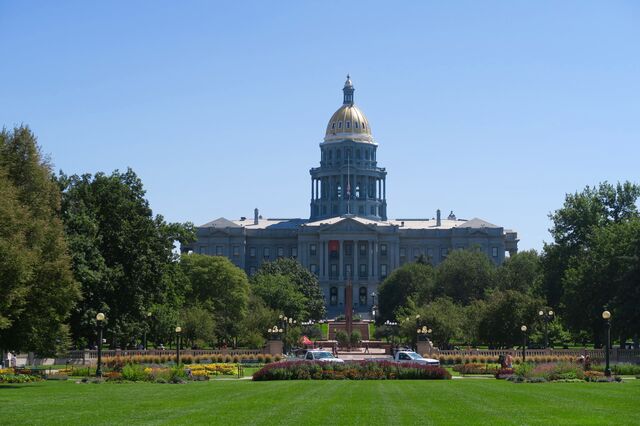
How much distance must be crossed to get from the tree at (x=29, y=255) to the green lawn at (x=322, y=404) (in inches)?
162

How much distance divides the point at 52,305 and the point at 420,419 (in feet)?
82.4

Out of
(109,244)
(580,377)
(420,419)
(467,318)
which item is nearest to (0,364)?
(109,244)

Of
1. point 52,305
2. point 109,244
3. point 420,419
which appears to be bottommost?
point 420,419

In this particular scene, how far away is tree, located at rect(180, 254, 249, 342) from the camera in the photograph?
105062 millimetres

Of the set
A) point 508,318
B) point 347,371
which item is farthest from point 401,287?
point 347,371

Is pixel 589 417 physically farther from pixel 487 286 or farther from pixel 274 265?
pixel 274 265

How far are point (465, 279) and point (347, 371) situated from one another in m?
80.3

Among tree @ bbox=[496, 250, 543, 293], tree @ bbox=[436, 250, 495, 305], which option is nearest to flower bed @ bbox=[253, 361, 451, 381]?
tree @ bbox=[496, 250, 543, 293]

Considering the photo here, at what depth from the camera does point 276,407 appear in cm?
2986

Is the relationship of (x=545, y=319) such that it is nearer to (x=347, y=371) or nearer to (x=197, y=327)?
(x=197, y=327)

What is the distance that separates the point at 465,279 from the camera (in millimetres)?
128750

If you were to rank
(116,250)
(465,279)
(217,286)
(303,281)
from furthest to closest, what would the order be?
(303,281)
(465,279)
(217,286)
(116,250)

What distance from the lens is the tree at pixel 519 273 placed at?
125 m

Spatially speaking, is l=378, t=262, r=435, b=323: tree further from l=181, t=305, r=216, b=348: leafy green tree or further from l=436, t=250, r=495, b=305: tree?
l=181, t=305, r=216, b=348: leafy green tree
